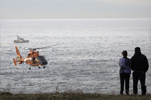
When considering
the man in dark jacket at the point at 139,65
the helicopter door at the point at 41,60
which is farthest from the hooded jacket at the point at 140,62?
the helicopter door at the point at 41,60

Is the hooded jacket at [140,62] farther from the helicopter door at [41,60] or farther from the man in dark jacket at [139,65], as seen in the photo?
the helicopter door at [41,60]

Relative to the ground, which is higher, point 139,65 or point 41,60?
point 139,65

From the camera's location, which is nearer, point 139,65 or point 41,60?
point 139,65

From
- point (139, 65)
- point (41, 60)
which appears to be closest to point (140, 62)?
point (139, 65)

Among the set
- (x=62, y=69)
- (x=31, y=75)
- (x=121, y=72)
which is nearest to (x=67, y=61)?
(x=62, y=69)

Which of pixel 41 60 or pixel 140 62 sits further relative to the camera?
pixel 41 60

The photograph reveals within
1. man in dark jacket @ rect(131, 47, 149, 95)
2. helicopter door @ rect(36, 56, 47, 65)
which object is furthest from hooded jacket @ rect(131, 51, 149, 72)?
helicopter door @ rect(36, 56, 47, 65)

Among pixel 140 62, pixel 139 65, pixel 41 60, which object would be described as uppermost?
pixel 140 62

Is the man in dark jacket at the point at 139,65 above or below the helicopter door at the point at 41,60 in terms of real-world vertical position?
above

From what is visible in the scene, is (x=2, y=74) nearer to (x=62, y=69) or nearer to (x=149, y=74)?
(x=62, y=69)

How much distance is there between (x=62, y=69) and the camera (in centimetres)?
8419

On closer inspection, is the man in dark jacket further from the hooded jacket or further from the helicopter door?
the helicopter door

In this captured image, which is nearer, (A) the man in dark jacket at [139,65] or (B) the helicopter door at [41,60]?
(A) the man in dark jacket at [139,65]

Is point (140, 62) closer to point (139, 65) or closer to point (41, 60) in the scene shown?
point (139, 65)
